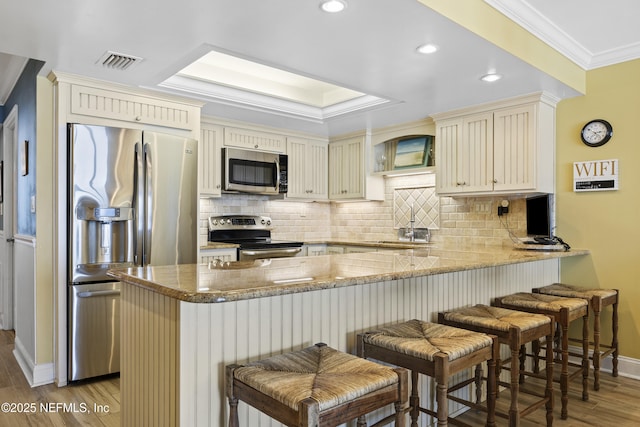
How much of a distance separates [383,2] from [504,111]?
2.15 m

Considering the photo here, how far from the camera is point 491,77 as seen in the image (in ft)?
10.2

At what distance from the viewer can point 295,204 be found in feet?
18.3

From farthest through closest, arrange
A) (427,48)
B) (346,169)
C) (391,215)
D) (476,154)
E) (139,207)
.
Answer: (346,169) → (391,215) → (476,154) → (139,207) → (427,48)

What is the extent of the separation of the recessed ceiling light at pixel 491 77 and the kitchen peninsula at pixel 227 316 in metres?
1.45

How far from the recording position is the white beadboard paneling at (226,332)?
1.52 metres

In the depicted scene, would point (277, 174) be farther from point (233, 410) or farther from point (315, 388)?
point (315, 388)

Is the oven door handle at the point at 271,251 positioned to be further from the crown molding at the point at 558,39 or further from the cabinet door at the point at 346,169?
the crown molding at the point at 558,39

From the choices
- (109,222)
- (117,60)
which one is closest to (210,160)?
(109,222)

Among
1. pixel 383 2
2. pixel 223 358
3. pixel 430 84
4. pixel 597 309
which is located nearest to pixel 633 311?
pixel 597 309

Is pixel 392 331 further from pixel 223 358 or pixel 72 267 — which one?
pixel 72 267

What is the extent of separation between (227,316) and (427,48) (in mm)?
1944

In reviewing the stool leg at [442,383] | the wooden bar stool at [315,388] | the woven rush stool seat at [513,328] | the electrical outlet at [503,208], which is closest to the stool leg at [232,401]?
the wooden bar stool at [315,388]

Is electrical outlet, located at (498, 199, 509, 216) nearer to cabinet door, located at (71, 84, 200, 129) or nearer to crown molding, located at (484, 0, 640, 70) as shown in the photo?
crown molding, located at (484, 0, 640, 70)

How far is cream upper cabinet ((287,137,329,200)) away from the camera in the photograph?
5.21 m
